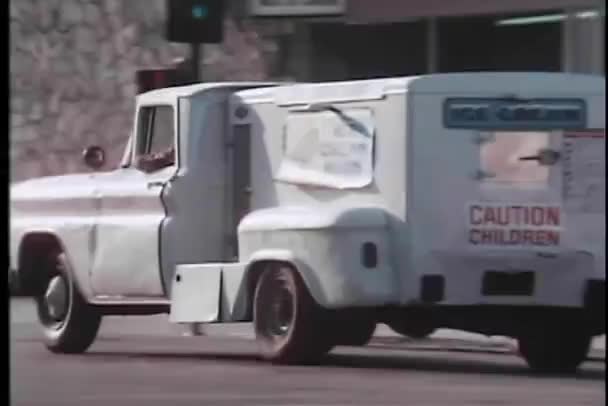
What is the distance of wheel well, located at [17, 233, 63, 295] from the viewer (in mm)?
16125

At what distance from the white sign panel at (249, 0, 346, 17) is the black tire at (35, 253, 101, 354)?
7.43 metres

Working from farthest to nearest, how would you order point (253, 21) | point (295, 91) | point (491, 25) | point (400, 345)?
1. point (253, 21)
2. point (491, 25)
3. point (400, 345)
4. point (295, 91)

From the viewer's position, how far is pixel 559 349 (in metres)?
14.2

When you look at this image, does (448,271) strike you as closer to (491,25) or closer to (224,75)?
(491,25)

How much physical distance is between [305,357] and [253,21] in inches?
420

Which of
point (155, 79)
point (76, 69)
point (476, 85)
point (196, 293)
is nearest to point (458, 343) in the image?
point (196, 293)

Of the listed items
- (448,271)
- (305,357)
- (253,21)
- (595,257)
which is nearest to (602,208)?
(595,257)

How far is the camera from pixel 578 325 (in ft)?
46.4

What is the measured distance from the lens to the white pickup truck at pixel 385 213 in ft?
43.6

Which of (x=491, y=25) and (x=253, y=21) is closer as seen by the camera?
(x=491, y=25)

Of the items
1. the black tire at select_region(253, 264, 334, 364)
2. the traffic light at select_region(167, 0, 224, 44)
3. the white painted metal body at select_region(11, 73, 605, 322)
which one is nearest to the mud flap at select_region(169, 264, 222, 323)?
the white painted metal body at select_region(11, 73, 605, 322)

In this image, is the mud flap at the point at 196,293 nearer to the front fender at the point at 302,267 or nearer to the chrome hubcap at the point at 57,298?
the front fender at the point at 302,267

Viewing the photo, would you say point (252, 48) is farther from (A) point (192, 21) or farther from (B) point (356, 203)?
(B) point (356, 203)

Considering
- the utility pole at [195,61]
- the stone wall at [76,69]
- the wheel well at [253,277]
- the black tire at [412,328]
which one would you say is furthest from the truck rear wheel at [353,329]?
the stone wall at [76,69]
